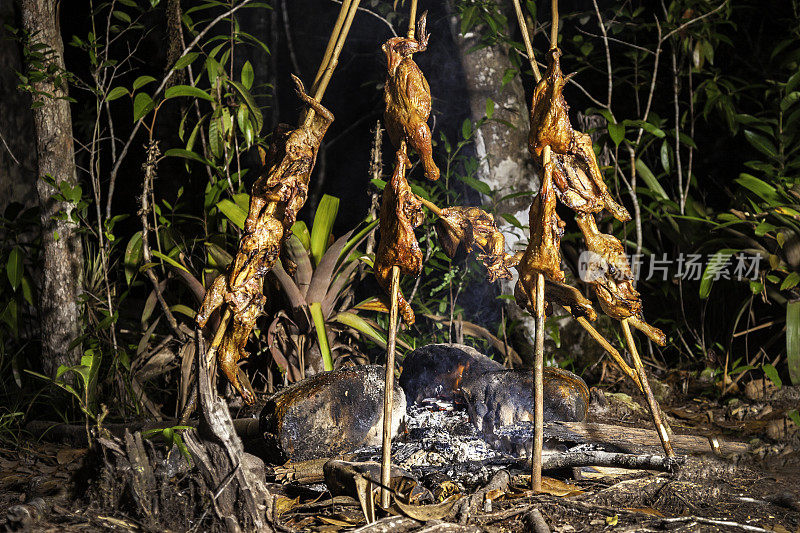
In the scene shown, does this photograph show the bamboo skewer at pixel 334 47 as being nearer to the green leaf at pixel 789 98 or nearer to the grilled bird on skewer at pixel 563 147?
the grilled bird on skewer at pixel 563 147

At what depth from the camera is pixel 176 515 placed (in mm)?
1380

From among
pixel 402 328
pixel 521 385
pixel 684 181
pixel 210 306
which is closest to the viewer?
pixel 210 306

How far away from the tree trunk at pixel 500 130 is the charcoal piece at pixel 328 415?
1289mm

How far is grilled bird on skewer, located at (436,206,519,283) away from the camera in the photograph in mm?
1481

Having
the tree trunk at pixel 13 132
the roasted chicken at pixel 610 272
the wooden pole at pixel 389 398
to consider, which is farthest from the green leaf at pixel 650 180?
the tree trunk at pixel 13 132

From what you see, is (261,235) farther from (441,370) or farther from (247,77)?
(247,77)

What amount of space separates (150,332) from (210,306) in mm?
1479

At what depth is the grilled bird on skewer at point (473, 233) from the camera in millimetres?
1481

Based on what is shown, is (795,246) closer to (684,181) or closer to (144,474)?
(684,181)

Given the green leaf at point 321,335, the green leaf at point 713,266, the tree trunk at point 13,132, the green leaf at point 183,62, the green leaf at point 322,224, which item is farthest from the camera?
the tree trunk at point 13,132

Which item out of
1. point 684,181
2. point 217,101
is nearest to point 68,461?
point 217,101

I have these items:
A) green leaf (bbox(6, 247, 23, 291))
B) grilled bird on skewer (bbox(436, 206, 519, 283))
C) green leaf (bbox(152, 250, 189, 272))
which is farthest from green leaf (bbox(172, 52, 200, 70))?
grilled bird on skewer (bbox(436, 206, 519, 283))

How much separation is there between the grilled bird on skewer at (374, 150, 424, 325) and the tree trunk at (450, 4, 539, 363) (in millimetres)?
1783

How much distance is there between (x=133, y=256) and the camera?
9.59ft
